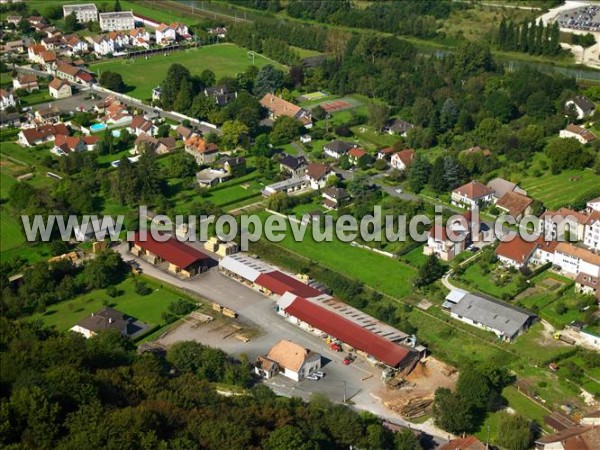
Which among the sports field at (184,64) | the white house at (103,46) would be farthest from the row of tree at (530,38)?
the white house at (103,46)

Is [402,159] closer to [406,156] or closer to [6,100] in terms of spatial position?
[406,156]

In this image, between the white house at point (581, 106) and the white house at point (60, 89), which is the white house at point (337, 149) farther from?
the white house at point (60, 89)

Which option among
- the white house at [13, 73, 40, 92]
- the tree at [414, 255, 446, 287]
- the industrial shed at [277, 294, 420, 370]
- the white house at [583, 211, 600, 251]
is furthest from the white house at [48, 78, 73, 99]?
the white house at [583, 211, 600, 251]

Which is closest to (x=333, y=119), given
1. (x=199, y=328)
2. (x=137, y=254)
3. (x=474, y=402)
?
(x=137, y=254)

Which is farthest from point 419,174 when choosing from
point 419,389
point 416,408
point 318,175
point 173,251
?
point 416,408

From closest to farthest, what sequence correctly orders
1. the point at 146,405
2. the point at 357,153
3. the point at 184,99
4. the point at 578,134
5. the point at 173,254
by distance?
the point at 146,405 < the point at 173,254 < the point at 357,153 < the point at 578,134 < the point at 184,99

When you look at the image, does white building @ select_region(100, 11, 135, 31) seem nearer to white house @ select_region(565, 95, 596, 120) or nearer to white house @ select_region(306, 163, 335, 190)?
white house @ select_region(306, 163, 335, 190)
